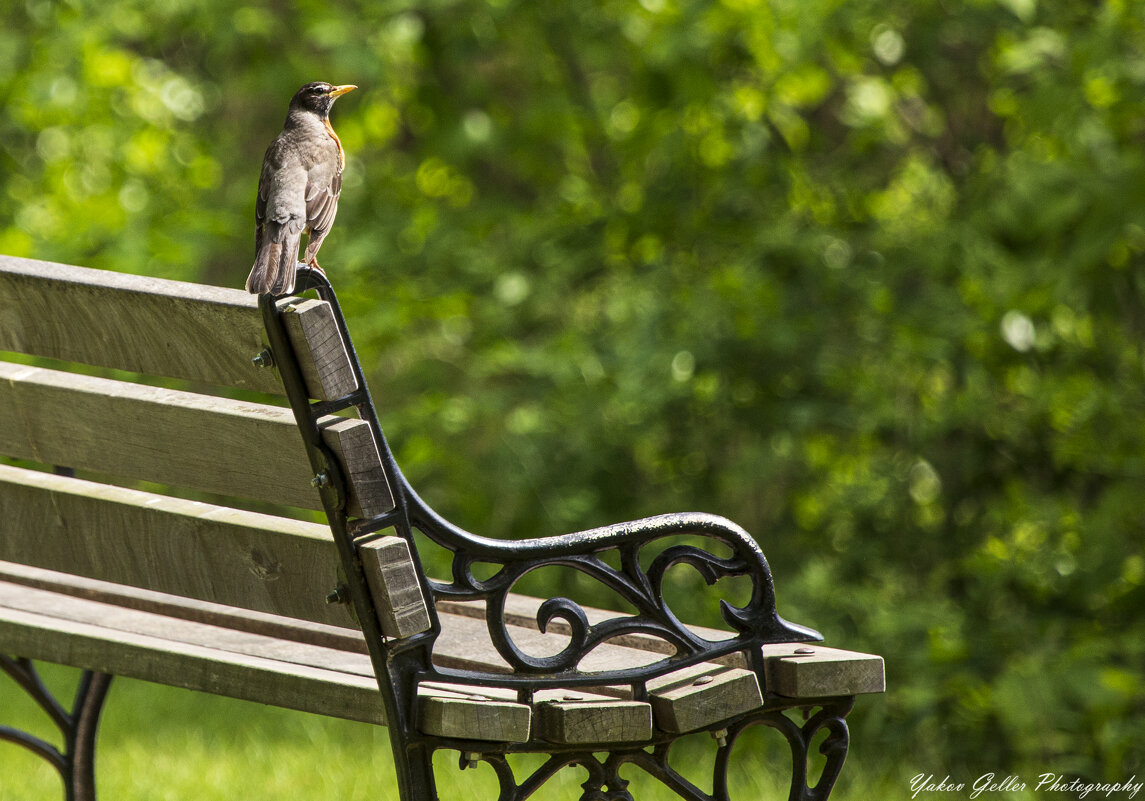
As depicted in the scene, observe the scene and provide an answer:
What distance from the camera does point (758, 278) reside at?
4.45 m

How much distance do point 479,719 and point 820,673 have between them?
1.75ft

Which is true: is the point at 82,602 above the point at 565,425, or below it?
above

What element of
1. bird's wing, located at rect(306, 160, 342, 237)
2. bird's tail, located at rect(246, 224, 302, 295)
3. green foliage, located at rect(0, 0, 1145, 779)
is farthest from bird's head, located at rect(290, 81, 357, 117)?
green foliage, located at rect(0, 0, 1145, 779)

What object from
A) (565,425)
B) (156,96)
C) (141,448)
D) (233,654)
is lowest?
(565,425)

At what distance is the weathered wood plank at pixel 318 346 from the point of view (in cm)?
166

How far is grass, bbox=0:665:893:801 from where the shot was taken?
3490mm

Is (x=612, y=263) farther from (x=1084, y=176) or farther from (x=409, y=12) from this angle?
(x=1084, y=176)

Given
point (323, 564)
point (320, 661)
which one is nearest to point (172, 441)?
point (323, 564)

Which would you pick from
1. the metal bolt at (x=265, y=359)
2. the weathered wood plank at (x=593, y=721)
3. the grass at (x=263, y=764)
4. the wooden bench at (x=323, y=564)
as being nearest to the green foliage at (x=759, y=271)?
the grass at (x=263, y=764)

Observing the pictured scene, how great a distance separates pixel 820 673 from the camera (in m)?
1.97

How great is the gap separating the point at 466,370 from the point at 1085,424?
2.12 metres

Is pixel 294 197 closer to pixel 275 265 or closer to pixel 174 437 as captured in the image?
pixel 275 265

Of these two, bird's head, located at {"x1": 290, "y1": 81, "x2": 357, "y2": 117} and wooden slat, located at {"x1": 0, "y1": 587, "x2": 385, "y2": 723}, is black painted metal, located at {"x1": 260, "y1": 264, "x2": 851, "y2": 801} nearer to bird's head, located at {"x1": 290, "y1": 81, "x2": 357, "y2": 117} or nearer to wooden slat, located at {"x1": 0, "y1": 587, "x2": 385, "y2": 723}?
wooden slat, located at {"x1": 0, "y1": 587, "x2": 385, "y2": 723}

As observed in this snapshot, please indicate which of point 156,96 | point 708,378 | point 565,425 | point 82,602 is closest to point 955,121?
point 708,378
